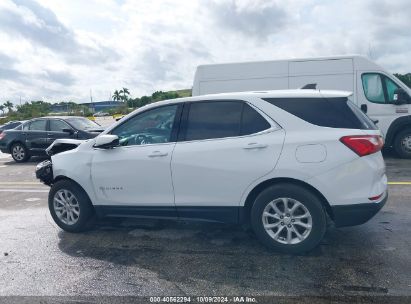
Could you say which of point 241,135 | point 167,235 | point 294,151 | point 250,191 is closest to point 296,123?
point 294,151

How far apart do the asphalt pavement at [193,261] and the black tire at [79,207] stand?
11 cm

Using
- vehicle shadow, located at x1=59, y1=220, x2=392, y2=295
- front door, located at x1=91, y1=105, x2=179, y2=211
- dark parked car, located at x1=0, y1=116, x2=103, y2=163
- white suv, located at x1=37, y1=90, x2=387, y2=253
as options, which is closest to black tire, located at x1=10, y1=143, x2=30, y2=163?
dark parked car, located at x1=0, y1=116, x2=103, y2=163

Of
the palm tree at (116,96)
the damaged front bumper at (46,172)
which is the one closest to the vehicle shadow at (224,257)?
the damaged front bumper at (46,172)

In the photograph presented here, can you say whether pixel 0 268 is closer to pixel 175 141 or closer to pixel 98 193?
A: pixel 98 193

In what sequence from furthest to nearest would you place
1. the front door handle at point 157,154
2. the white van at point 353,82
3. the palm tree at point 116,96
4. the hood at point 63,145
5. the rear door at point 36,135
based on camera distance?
the palm tree at point 116,96 → the rear door at point 36,135 → the white van at point 353,82 → the hood at point 63,145 → the front door handle at point 157,154

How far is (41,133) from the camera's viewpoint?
11961 millimetres

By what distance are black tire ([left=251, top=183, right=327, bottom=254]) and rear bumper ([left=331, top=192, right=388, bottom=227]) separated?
0.44ft

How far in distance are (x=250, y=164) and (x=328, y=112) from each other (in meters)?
0.96

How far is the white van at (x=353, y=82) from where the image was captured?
894cm

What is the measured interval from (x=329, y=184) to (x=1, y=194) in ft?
22.4

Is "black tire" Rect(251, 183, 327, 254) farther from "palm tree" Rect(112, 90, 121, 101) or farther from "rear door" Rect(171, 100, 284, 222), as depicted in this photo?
"palm tree" Rect(112, 90, 121, 101)

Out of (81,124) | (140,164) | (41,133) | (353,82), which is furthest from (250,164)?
(41,133)

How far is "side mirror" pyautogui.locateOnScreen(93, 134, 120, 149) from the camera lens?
4.18 m

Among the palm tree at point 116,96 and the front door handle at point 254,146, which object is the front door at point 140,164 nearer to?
the front door handle at point 254,146
